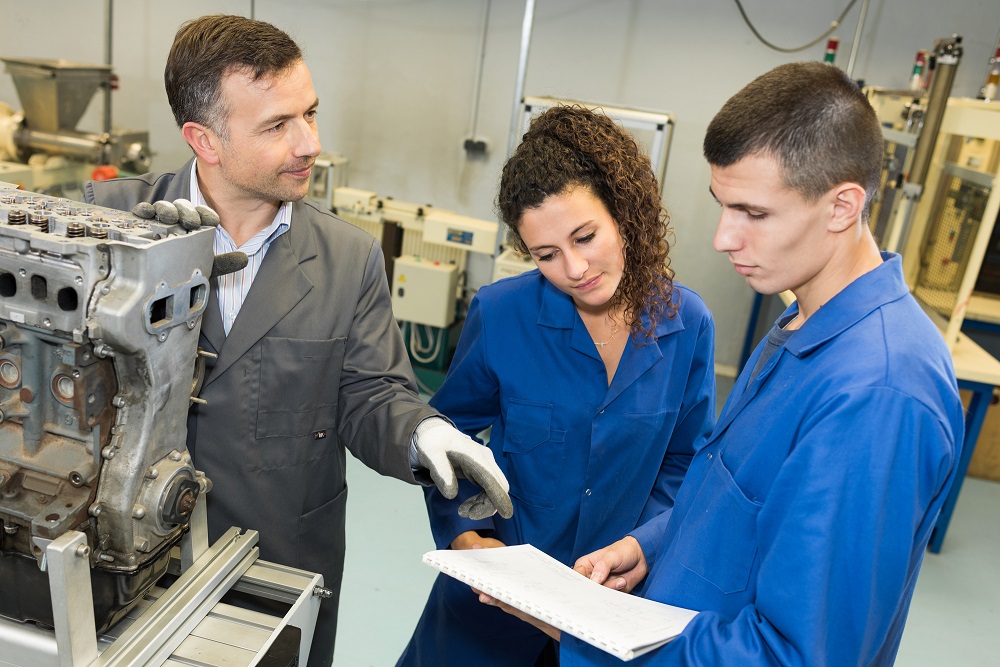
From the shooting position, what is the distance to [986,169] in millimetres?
3545

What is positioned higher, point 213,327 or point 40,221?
point 40,221

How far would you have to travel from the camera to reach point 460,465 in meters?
1.18

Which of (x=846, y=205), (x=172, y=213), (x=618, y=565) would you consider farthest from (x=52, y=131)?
(x=846, y=205)

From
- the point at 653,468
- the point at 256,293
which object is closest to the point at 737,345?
the point at 653,468

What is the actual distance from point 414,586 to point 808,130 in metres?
2.08

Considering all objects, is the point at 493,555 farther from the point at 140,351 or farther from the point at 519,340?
Answer: the point at 140,351

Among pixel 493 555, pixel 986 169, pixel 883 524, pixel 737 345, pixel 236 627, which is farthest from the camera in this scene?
pixel 737 345

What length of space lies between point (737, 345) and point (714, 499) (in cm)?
364

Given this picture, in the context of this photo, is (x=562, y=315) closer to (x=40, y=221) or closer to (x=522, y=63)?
(x=40, y=221)

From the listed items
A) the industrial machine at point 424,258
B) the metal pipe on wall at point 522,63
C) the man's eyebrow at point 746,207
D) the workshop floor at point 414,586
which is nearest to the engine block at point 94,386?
the man's eyebrow at point 746,207

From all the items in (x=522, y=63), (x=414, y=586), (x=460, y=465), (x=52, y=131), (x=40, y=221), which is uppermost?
(x=522, y=63)

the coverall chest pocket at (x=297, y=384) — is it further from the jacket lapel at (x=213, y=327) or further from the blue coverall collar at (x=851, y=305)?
the blue coverall collar at (x=851, y=305)

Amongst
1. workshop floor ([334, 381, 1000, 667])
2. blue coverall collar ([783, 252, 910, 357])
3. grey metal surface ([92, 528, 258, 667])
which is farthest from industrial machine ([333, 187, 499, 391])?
blue coverall collar ([783, 252, 910, 357])

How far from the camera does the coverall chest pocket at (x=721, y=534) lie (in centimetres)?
92
